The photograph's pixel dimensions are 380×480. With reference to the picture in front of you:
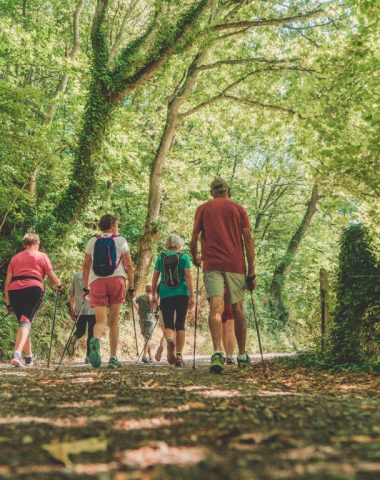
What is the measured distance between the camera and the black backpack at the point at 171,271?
339 inches

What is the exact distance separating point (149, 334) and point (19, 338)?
407cm

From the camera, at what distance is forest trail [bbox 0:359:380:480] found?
205 cm

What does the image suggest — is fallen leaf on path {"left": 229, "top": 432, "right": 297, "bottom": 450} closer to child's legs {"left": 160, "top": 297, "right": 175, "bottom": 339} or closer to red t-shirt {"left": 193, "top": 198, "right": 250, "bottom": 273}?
red t-shirt {"left": 193, "top": 198, "right": 250, "bottom": 273}

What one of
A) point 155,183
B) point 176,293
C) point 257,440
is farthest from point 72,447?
point 155,183

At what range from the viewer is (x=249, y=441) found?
2.48 m

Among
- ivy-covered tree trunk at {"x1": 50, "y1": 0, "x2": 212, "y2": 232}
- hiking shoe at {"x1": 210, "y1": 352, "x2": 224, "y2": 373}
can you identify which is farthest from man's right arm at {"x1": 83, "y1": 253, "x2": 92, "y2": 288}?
ivy-covered tree trunk at {"x1": 50, "y1": 0, "x2": 212, "y2": 232}

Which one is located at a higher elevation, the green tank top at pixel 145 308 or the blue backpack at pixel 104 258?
the blue backpack at pixel 104 258

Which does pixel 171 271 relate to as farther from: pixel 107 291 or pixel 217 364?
pixel 217 364

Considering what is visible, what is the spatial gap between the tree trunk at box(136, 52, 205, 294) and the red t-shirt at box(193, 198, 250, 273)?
457 inches

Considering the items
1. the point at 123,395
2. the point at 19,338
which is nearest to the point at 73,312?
the point at 19,338

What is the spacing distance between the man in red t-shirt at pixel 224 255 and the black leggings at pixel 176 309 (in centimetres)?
166

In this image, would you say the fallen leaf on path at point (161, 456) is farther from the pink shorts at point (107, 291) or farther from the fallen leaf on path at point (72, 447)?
the pink shorts at point (107, 291)

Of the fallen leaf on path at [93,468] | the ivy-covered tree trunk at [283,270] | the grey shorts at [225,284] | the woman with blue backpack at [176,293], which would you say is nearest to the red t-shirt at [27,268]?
the woman with blue backpack at [176,293]

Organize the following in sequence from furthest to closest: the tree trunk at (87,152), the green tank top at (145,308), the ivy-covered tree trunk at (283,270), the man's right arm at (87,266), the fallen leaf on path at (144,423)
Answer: the ivy-covered tree trunk at (283,270)
the tree trunk at (87,152)
the green tank top at (145,308)
the man's right arm at (87,266)
the fallen leaf on path at (144,423)
